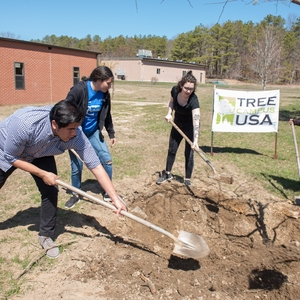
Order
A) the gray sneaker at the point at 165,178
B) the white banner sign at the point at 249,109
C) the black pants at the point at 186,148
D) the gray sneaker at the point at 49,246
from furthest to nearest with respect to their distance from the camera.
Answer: the white banner sign at the point at 249,109 → the gray sneaker at the point at 165,178 → the black pants at the point at 186,148 → the gray sneaker at the point at 49,246

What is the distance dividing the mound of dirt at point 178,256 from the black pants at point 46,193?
311 mm

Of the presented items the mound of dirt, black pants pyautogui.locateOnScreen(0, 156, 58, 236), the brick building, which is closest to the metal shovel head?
the mound of dirt

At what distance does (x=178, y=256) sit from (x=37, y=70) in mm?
19059

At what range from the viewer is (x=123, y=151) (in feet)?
24.4

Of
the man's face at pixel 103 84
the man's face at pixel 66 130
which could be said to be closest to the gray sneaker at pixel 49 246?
the man's face at pixel 66 130

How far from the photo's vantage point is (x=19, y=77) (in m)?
19.1

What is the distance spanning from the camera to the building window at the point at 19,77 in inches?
746

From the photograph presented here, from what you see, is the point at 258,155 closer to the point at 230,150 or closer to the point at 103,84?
the point at 230,150

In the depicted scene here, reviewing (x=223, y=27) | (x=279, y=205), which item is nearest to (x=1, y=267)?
(x=279, y=205)

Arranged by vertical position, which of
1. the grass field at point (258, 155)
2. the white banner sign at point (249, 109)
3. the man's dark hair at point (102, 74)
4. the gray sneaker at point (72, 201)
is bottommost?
the gray sneaker at point (72, 201)

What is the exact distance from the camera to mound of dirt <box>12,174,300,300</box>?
277 centimetres

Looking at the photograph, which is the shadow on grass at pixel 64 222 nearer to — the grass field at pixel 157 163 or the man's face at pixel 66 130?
the grass field at pixel 157 163

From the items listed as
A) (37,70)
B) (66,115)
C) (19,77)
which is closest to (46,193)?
(66,115)

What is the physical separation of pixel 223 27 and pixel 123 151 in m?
71.8
